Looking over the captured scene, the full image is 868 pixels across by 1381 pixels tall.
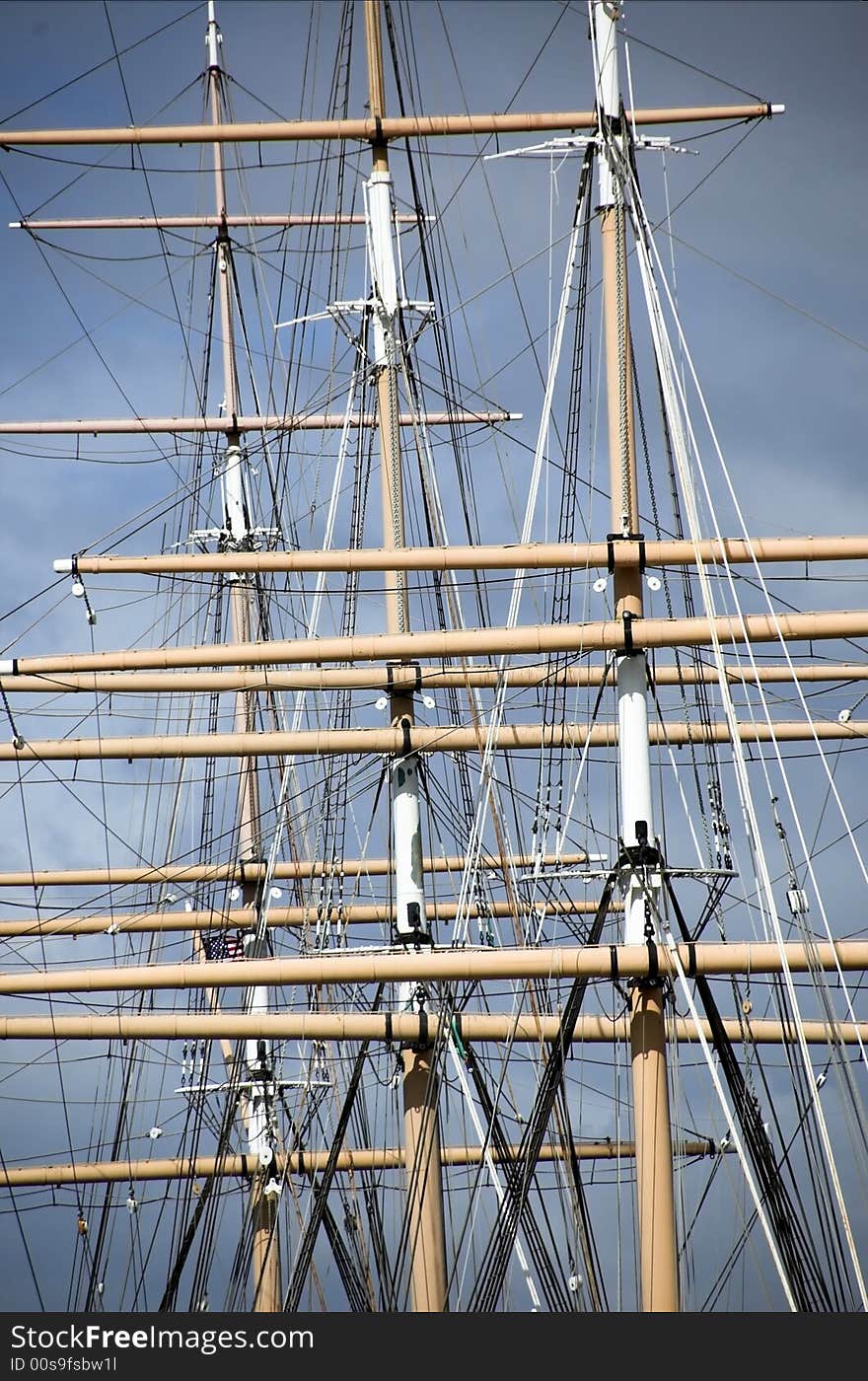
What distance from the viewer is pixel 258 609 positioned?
123 feet

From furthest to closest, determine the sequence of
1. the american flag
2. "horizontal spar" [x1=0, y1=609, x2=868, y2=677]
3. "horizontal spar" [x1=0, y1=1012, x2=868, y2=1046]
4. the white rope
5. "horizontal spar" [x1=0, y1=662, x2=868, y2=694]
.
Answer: the american flag, "horizontal spar" [x1=0, y1=662, x2=868, y2=694], "horizontal spar" [x1=0, y1=1012, x2=868, y2=1046], "horizontal spar" [x1=0, y1=609, x2=868, y2=677], the white rope

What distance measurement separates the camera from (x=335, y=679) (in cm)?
2728

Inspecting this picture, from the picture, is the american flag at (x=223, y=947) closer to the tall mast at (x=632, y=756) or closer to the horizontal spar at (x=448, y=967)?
the horizontal spar at (x=448, y=967)

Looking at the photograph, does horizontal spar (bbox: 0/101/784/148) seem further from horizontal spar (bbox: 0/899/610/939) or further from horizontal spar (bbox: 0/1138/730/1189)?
horizontal spar (bbox: 0/1138/730/1189)

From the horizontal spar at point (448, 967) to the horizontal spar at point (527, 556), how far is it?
14.6 ft

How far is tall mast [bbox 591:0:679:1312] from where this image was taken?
20953 millimetres

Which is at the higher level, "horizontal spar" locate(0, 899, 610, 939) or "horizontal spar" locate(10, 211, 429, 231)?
"horizontal spar" locate(10, 211, 429, 231)

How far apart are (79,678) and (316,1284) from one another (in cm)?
1087

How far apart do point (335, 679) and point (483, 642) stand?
10.3ft

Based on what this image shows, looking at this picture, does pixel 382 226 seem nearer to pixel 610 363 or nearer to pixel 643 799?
pixel 610 363

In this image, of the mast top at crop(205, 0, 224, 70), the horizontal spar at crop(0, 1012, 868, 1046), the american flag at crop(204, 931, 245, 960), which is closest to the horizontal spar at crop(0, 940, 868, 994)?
the horizontal spar at crop(0, 1012, 868, 1046)

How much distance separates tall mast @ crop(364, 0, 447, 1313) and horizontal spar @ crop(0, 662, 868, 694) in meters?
0.58
